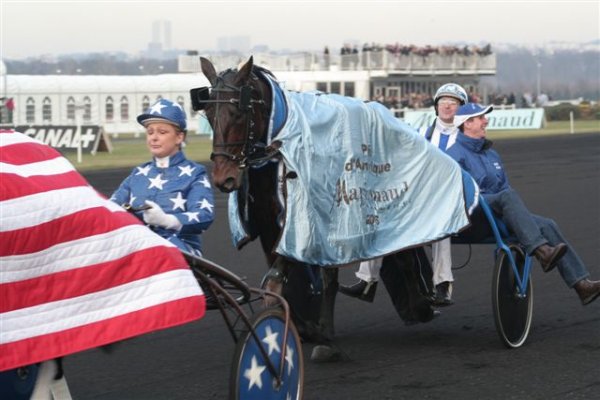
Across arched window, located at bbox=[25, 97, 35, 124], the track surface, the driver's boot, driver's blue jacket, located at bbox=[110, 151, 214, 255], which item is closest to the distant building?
arched window, located at bbox=[25, 97, 35, 124]

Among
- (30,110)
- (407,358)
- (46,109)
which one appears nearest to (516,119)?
(46,109)

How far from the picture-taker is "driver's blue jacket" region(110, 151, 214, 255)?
5652 mm

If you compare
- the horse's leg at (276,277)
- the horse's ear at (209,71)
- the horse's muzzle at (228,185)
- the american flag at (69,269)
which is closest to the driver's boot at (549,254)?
the horse's leg at (276,277)

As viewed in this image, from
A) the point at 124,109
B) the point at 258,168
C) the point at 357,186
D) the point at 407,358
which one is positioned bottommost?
the point at 124,109

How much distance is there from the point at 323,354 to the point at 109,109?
40.9 metres

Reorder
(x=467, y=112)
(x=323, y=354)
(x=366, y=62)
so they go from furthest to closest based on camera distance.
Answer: (x=366, y=62) → (x=467, y=112) → (x=323, y=354)

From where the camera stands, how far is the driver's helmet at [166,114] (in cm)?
579

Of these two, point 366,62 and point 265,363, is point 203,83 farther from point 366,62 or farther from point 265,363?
point 265,363

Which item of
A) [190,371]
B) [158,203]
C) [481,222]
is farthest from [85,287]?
[481,222]

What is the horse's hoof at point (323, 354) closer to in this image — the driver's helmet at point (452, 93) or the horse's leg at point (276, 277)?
the horse's leg at point (276, 277)

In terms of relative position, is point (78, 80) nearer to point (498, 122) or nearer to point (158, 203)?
point (498, 122)

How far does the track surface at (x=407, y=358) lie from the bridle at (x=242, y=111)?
3.75 feet

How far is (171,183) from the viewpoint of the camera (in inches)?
229

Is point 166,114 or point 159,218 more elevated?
point 166,114
